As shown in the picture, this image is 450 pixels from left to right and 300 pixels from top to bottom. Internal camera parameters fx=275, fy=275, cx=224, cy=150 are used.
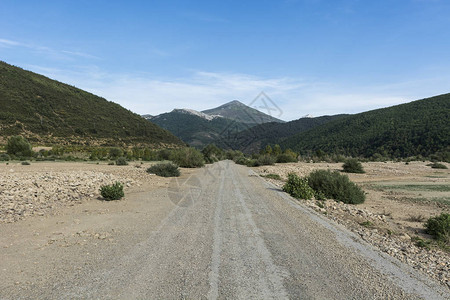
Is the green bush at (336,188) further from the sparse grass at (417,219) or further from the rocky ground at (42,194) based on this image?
the rocky ground at (42,194)

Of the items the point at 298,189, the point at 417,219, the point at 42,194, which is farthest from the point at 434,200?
the point at 42,194

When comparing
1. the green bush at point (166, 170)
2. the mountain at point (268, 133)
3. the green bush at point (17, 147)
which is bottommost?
the green bush at point (166, 170)

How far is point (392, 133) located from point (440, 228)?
66132 mm

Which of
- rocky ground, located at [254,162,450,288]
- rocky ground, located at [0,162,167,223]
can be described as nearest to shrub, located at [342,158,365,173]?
rocky ground, located at [254,162,450,288]

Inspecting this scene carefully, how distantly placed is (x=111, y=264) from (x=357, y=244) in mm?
5146

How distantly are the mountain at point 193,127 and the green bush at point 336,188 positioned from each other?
106 meters

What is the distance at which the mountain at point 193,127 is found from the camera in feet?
440

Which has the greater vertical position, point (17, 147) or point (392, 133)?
point (392, 133)

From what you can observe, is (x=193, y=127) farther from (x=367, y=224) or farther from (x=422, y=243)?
(x=422, y=243)

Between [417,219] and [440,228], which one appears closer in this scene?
[440,228]

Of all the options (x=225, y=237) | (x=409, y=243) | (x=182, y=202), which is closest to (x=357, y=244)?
(x=409, y=243)

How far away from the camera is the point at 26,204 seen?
9344 millimetres

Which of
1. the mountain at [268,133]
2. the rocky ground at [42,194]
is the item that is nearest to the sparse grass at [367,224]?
the rocky ground at [42,194]

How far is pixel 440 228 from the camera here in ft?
25.2
